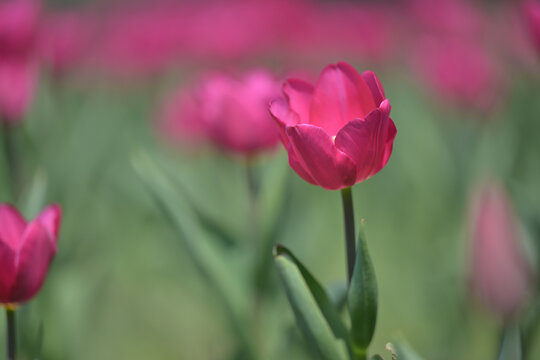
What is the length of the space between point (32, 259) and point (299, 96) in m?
0.28

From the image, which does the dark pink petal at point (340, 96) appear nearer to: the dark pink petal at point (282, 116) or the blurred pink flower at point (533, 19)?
the dark pink petal at point (282, 116)

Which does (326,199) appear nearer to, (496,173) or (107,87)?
(496,173)

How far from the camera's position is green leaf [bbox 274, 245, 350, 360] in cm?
49

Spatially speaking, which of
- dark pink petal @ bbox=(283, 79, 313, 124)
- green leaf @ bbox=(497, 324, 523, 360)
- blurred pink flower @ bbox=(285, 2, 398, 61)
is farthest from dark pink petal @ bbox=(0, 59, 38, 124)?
blurred pink flower @ bbox=(285, 2, 398, 61)

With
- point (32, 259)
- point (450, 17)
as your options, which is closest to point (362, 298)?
point (32, 259)

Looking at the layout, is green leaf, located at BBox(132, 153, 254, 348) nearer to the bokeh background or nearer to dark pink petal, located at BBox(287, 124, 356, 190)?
the bokeh background

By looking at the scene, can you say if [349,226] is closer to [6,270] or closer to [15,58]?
[6,270]

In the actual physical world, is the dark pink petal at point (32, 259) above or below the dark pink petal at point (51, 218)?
below

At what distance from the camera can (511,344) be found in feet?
1.60

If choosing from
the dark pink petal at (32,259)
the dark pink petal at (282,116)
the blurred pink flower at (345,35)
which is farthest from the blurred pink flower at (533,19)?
the blurred pink flower at (345,35)

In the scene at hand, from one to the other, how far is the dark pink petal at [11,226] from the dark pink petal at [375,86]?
0.35m

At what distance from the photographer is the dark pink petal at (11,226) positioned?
1.86ft

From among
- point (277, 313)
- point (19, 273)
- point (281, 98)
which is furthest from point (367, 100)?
point (277, 313)

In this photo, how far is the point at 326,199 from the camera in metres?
1.94
